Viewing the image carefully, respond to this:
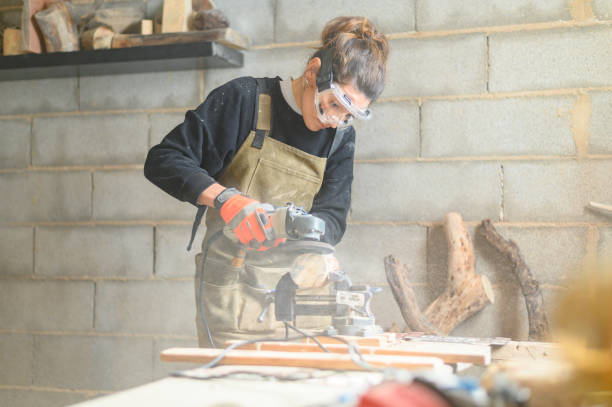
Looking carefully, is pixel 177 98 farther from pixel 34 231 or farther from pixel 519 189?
pixel 519 189

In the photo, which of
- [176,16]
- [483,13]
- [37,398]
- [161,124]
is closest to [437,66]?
[483,13]

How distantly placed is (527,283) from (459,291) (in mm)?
270

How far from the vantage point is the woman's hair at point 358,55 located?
192cm

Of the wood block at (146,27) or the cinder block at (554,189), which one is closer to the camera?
the cinder block at (554,189)

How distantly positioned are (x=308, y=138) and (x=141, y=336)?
1449mm

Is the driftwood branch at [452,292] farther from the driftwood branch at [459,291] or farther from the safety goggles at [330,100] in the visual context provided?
the safety goggles at [330,100]

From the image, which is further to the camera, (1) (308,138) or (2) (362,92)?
(1) (308,138)

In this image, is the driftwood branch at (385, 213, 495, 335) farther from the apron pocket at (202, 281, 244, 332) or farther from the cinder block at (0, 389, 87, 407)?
the cinder block at (0, 389, 87, 407)

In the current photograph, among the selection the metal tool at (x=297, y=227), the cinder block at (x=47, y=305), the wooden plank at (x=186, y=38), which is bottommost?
the cinder block at (x=47, y=305)

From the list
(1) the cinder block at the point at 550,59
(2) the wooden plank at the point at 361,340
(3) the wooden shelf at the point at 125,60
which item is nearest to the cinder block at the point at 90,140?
(3) the wooden shelf at the point at 125,60

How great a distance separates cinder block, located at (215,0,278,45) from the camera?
9.70ft

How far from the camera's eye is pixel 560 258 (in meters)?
2.62

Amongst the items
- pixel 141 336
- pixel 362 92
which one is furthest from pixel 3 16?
pixel 362 92

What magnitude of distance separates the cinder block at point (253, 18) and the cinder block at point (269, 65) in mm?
66
